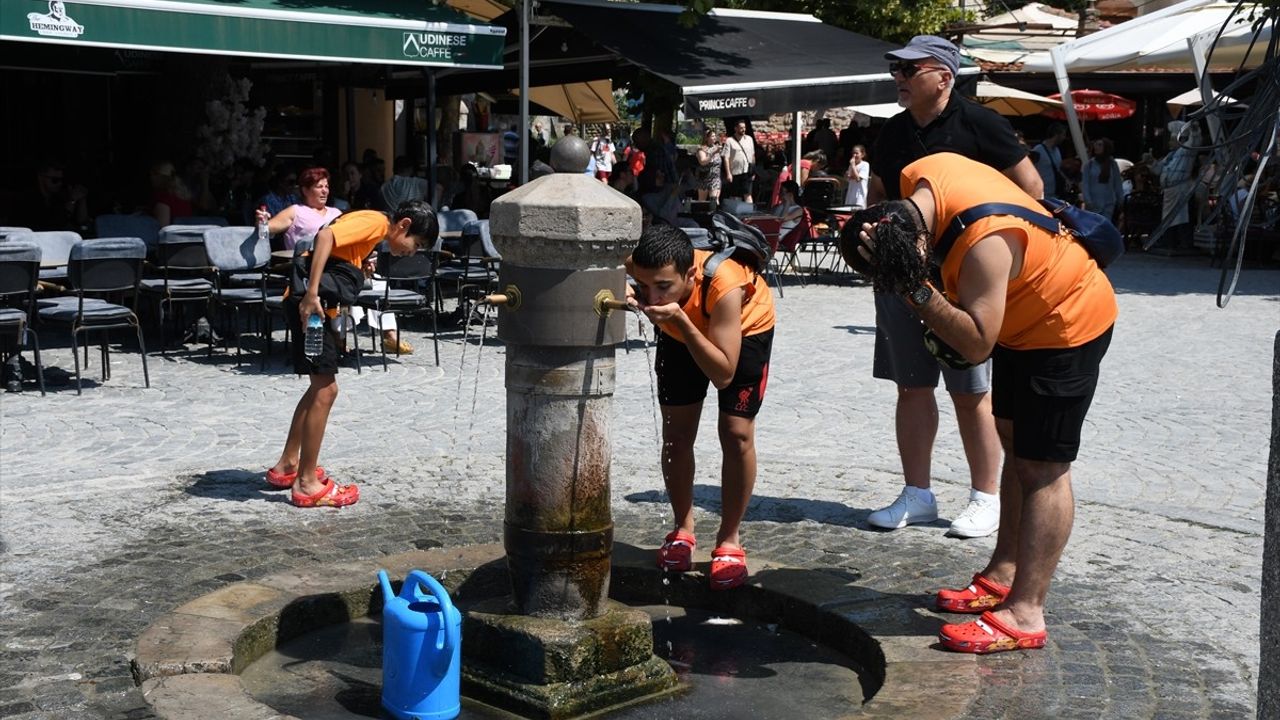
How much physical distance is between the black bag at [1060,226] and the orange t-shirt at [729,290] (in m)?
0.88

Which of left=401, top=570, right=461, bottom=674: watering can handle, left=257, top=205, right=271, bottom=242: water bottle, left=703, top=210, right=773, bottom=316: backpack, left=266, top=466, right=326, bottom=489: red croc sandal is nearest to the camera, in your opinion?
left=401, top=570, right=461, bottom=674: watering can handle

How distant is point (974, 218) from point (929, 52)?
131 centimetres

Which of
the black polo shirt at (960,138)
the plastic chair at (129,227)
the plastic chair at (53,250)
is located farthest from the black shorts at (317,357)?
the plastic chair at (129,227)

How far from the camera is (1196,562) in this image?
19.7 ft

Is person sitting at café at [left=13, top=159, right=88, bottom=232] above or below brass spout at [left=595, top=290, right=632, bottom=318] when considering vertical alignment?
below

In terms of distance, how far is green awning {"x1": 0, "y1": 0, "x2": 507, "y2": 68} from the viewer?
10789 millimetres

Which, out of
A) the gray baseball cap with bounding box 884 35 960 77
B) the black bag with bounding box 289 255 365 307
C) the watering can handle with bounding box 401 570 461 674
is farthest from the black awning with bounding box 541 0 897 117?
the watering can handle with bounding box 401 570 461 674

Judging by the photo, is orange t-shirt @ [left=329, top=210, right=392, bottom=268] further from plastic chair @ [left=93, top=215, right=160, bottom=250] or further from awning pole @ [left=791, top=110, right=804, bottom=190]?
awning pole @ [left=791, top=110, right=804, bottom=190]

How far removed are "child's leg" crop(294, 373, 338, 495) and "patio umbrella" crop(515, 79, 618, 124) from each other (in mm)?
17183

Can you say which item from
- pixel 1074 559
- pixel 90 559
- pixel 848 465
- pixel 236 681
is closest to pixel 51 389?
pixel 90 559

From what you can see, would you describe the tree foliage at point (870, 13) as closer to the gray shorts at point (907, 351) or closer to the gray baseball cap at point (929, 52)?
the gray shorts at point (907, 351)

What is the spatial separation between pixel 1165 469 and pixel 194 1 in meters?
8.00

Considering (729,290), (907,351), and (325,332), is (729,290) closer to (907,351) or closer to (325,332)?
(907,351)

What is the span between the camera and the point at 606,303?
14.9 ft
